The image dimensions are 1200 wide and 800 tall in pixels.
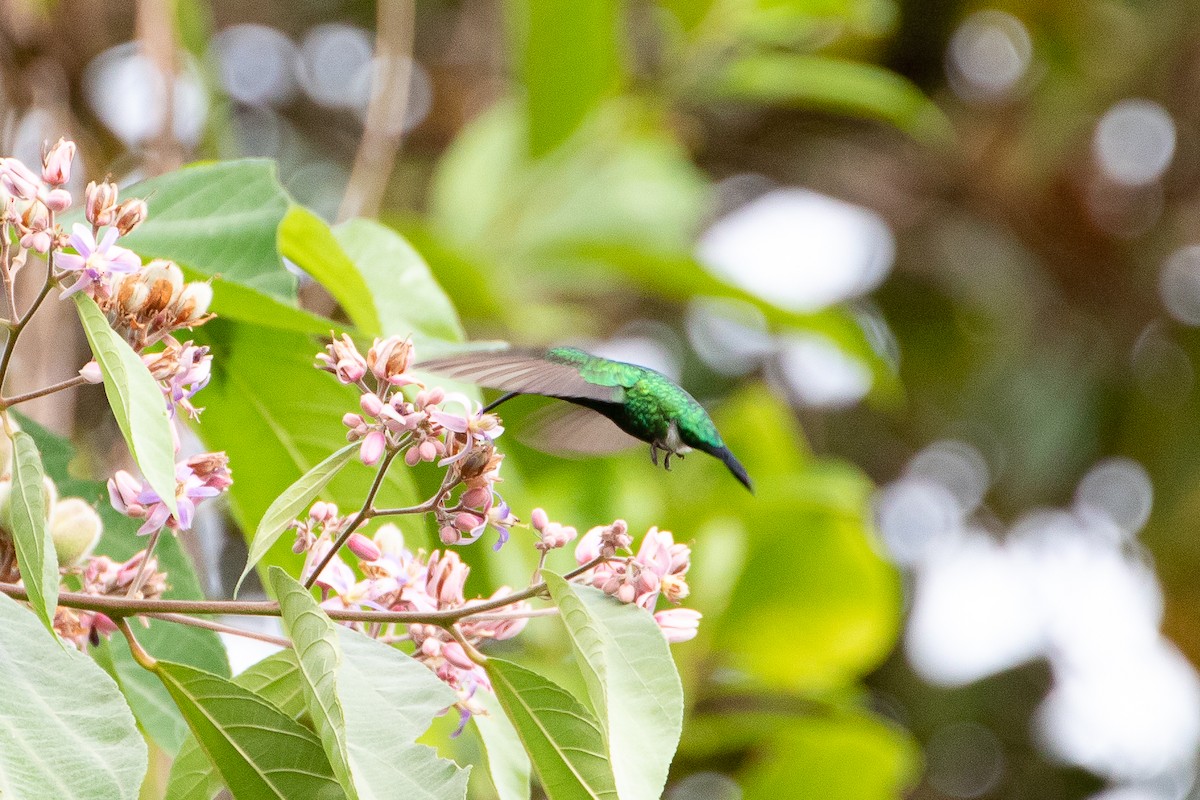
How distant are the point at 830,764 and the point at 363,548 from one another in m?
1.93

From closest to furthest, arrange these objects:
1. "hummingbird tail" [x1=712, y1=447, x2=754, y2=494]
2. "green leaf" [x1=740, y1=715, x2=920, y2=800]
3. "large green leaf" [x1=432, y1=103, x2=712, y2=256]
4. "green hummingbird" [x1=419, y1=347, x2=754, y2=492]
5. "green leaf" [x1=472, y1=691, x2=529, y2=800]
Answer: "green leaf" [x1=472, y1=691, x2=529, y2=800] < "green hummingbird" [x1=419, y1=347, x2=754, y2=492] < "hummingbird tail" [x1=712, y1=447, x2=754, y2=494] < "green leaf" [x1=740, y1=715, x2=920, y2=800] < "large green leaf" [x1=432, y1=103, x2=712, y2=256]

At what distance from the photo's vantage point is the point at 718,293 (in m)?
2.60

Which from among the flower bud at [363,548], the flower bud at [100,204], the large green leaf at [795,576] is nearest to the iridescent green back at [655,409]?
the flower bud at [363,548]

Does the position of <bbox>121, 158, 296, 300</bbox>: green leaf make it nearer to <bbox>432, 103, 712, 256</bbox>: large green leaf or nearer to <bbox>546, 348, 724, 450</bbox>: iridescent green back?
<bbox>546, 348, 724, 450</bbox>: iridescent green back

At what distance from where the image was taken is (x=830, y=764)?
2.62 meters

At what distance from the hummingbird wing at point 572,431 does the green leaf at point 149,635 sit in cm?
39

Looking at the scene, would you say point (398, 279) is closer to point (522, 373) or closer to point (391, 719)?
point (522, 373)

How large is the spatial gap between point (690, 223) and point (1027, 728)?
231 cm

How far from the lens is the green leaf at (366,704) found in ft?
2.35

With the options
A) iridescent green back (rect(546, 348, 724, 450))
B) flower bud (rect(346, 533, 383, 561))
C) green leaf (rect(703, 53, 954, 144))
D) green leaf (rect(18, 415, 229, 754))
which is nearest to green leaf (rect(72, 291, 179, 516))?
flower bud (rect(346, 533, 383, 561))

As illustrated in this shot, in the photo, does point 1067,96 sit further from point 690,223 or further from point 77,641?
point 77,641

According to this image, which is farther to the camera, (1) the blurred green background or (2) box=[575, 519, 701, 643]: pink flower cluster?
(1) the blurred green background

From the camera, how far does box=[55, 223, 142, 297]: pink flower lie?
0.82 metres

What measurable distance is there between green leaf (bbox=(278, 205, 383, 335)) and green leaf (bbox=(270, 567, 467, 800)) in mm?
372
